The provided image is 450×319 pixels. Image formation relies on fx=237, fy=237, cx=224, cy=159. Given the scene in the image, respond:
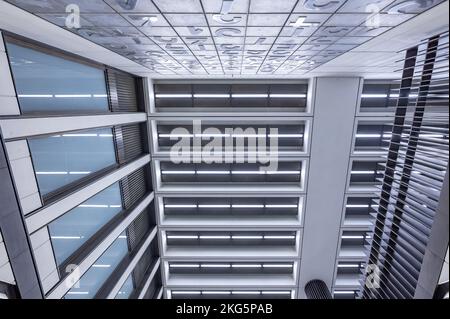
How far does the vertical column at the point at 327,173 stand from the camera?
7367mm

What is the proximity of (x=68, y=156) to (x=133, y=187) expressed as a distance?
2.96m

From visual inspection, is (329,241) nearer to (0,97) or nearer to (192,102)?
(192,102)

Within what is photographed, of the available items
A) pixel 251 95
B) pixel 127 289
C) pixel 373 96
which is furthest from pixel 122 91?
pixel 373 96

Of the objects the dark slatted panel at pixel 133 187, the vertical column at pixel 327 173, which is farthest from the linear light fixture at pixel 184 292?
the dark slatted panel at pixel 133 187

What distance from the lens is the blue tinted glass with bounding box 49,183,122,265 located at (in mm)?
4086

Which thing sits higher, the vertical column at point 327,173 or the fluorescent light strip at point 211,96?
the fluorescent light strip at point 211,96

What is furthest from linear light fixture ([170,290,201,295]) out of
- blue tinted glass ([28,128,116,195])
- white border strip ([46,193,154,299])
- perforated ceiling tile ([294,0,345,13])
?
perforated ceiling tile ([294,0,345,13])

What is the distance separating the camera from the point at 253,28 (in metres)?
3.31

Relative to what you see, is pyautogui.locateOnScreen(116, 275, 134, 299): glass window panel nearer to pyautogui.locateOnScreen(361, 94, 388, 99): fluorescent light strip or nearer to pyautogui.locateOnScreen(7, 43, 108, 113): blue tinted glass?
pyautogui.locateOnScreen(7, 43, 108, 113): blue tinted glass

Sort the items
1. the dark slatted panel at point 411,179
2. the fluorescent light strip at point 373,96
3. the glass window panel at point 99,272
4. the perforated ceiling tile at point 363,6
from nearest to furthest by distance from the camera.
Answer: the dark slatted panel at point 411,179 < the perforated ceiling tile at point 363,6 < the glass window panel at point 99,272 < the fluorescent light strip at point 373,96

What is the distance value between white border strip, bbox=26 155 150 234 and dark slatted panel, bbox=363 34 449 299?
4885 millimetres

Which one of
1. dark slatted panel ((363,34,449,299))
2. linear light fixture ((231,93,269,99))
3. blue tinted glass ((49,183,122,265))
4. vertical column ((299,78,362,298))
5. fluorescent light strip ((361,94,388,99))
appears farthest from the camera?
linear light fixture ((231,93,269,99))

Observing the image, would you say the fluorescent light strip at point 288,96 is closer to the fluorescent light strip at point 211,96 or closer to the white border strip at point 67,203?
the fluorescent light strip at point 211,96

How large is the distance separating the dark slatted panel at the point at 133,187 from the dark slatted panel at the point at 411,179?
Answer: 5886mm
